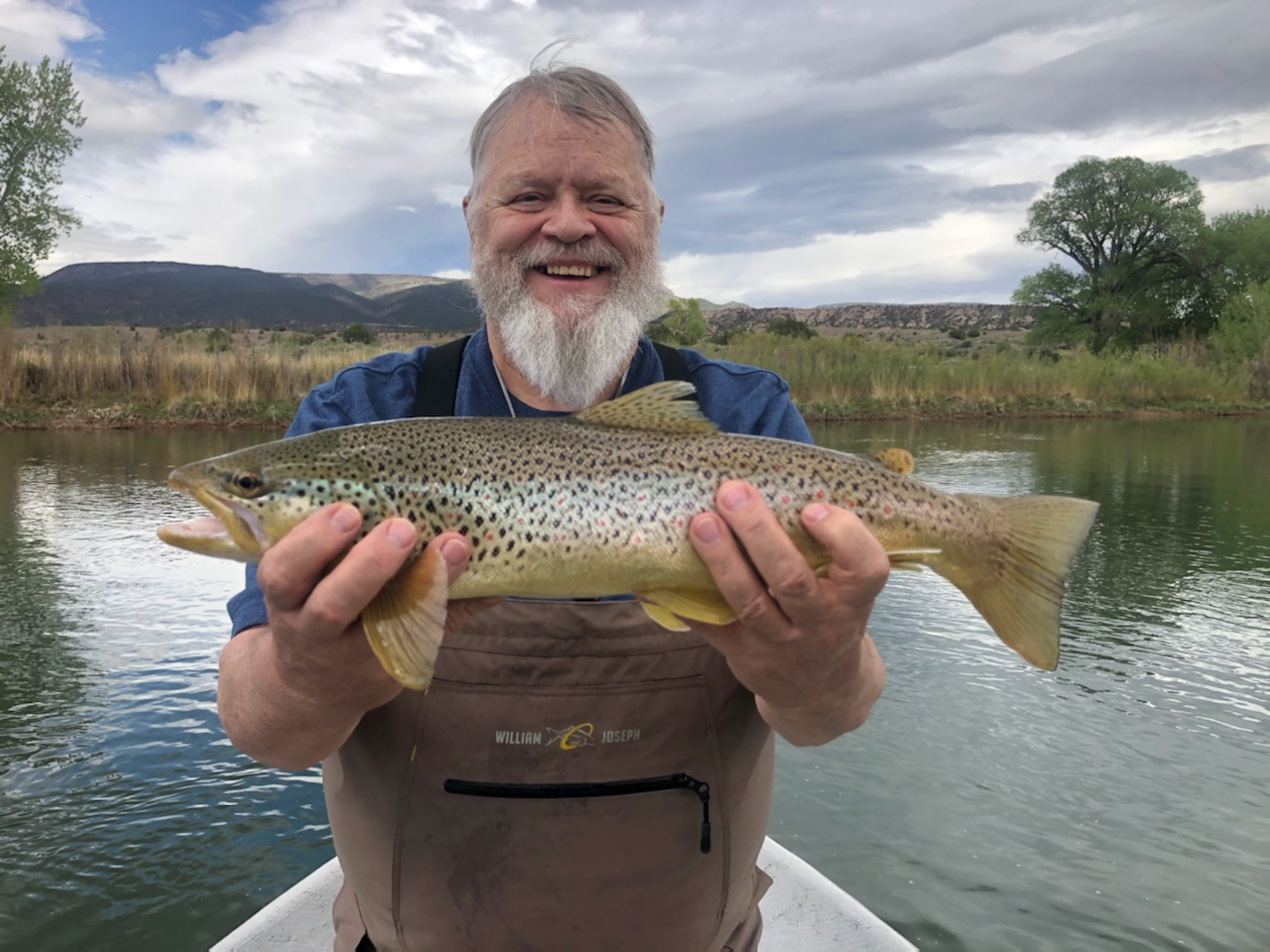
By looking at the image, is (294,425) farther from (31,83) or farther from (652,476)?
(31,83)

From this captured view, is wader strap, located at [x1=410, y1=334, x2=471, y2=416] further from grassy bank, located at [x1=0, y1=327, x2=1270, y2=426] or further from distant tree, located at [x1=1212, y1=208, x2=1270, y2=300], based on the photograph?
distant tree, located at [x1=1212, y1=208, x2=1270, y2=300]

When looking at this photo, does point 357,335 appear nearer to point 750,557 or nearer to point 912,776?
point 912,776

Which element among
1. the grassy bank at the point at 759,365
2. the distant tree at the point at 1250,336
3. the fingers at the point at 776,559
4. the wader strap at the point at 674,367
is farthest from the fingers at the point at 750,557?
the distant tree at the point at 1250,336

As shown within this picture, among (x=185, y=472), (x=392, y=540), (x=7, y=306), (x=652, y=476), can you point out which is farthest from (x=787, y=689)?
(x=7, y=306)

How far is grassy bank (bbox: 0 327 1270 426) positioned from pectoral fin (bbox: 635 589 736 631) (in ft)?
73.5

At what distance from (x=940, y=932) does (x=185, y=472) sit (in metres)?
4.23

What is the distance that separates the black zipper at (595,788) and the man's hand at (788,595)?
1.28 feet

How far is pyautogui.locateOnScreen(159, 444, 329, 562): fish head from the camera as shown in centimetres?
227

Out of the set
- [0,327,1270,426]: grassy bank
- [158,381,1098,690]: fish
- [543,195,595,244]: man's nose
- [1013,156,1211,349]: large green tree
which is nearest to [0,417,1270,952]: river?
[158,381,1098,690]: fish

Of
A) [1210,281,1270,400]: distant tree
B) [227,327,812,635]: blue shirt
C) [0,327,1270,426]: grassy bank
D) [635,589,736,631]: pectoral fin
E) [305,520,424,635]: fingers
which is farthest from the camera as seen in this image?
[1210,281,1270,400]: distant tree

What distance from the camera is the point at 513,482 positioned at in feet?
7.95

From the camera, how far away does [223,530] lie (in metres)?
2.26

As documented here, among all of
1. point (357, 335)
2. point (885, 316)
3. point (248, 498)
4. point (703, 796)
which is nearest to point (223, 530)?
point (248, 498)

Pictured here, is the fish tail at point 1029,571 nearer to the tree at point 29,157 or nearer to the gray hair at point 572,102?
the gray hair at point 572,102
